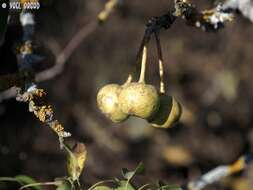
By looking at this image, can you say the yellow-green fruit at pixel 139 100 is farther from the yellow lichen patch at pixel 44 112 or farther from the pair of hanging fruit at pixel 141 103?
the yellow lichen patch at pixel 44 112

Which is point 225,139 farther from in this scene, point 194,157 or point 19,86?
point 19,86


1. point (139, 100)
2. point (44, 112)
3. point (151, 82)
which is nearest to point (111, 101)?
point (139, 100)

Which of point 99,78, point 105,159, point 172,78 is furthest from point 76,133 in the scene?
point 172,78

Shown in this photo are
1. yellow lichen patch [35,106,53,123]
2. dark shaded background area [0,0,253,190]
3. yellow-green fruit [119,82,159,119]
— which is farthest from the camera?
dark shaded background area [0,0,253,190]

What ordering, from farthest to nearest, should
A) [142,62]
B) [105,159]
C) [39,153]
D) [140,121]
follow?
[140,121]
[105,159]
[39,153]
[142,62]

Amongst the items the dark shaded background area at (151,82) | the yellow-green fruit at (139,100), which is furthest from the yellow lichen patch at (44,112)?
the dark shaded background area at (151,82)

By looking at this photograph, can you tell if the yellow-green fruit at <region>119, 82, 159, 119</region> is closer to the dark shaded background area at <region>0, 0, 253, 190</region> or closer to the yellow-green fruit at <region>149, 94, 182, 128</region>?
the yellow-green fruit at <region>149, 94, 182, 128</region>

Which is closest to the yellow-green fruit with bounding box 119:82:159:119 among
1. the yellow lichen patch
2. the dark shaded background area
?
the yellow lichen patch
